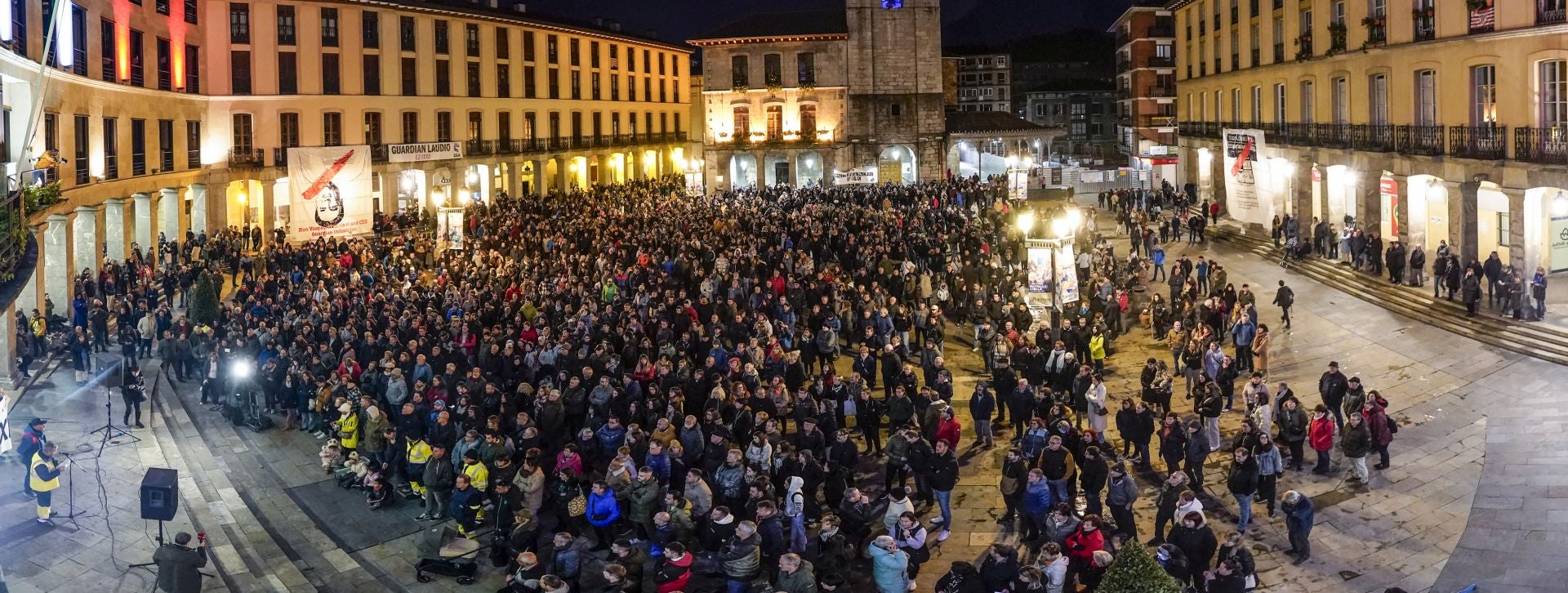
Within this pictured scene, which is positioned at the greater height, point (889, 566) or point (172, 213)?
point (172, 213)

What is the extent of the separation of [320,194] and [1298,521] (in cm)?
2368

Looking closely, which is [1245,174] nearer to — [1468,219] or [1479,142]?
[1468,219]

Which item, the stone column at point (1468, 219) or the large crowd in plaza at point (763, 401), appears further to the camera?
the stone column at point (1468, 219)

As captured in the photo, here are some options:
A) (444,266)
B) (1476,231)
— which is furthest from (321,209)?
(1476,231)

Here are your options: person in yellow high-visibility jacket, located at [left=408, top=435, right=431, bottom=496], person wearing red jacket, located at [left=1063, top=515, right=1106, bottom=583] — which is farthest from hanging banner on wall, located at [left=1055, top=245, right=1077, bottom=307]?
person in yellow high-visibility jacket, located at [left=408, top=435, right=431, bottom=496]

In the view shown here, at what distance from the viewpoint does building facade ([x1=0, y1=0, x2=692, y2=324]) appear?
28.8 m

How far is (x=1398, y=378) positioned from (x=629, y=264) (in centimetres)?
1830

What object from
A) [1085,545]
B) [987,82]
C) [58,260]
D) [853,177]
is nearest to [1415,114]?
[853,177]

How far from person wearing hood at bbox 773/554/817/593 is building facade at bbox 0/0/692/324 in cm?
1186

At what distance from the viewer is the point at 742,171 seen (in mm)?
69938

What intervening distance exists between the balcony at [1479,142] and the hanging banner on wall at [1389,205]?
10.6ft

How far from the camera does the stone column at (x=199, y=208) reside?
44.0 meters

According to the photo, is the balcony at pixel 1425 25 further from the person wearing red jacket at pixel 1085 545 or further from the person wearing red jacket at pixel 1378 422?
the person wearing red jacket at pixel 1085 545

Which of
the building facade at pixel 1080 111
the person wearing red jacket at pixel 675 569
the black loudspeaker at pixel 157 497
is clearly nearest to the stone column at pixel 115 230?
the black loudspeaker at pixel 157 497
